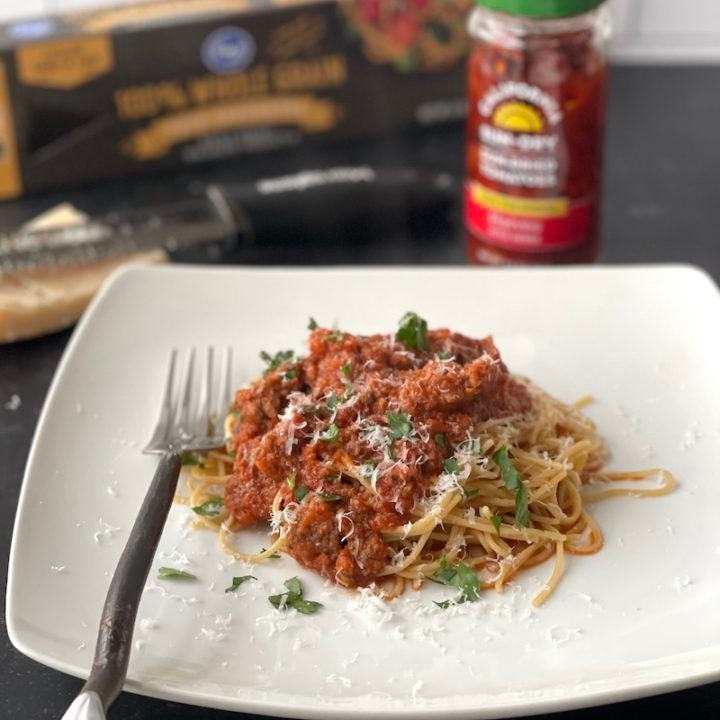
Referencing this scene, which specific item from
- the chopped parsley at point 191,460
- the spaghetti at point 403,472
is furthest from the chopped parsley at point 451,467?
the chopped parsley at point 191,460

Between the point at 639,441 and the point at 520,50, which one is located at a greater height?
the point at 520,50

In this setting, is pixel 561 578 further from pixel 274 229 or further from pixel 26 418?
pixel 274 229

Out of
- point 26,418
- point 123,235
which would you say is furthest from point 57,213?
point 26,418

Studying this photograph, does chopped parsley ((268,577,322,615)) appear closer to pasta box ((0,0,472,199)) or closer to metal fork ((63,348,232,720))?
metal fork ((63,348,232,720))

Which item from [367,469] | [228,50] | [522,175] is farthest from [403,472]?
[228,50]

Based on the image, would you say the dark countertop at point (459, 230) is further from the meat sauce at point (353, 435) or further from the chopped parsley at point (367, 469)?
the chopped parsley at point (367, 469)

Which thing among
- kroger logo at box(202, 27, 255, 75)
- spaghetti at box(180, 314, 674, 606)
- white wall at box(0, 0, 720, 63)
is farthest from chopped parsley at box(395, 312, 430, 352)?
white wall at box(0, 0, 720, 63)
